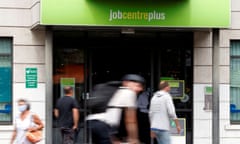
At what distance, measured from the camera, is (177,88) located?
16.4 metres

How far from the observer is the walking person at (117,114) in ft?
30.1

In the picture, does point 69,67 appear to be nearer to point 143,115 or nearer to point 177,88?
point 143,115

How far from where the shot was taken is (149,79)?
16.4 metres

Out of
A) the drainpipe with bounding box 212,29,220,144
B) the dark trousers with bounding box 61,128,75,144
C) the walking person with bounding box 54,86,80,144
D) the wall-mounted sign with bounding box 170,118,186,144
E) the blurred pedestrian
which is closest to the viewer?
the walking person with bounding box 54,86,80,144

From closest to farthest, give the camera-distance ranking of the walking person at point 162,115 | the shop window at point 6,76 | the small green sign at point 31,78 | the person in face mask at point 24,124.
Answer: the person in face mask at point 24,124, the walking person at point 162,115, the small green sign at point 31,78, the shop window at point 6,76

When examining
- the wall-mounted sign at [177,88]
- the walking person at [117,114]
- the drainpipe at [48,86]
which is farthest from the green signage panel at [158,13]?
the walking person at [117,114]

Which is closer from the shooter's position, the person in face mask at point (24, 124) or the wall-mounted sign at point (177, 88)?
the person in face mask at point (24, 124)

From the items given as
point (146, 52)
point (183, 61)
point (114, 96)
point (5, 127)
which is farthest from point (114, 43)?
point (114, 96)

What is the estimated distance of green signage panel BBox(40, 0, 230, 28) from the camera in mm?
14430

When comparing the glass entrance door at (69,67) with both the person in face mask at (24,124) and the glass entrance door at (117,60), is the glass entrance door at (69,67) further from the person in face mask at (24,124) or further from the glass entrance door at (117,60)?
the person in face mask at (24,124)

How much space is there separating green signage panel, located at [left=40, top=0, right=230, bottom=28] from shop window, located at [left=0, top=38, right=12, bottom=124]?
273 centimetres

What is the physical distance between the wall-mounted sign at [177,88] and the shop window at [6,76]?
4273mm

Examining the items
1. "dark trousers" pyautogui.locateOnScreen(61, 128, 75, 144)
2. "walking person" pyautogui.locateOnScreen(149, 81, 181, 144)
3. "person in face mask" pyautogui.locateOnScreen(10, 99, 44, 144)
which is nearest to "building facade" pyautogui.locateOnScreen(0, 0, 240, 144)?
"dark trousers" pyautogui.locateOnScreen(61, 128, 75, 144)

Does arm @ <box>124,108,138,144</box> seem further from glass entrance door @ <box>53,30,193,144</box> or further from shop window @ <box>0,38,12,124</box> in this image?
shop window @ <box>0,38,12,124</box>
